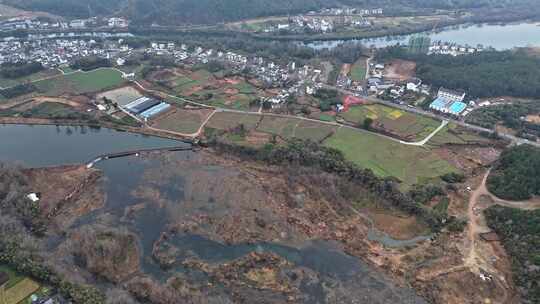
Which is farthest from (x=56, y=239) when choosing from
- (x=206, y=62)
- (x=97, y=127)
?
(x=206, y=62)

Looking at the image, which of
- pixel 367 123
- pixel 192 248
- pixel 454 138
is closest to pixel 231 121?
pixel 367 123

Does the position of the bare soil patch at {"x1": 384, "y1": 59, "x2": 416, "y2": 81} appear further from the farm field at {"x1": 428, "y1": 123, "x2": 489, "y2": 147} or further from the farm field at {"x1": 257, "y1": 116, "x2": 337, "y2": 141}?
the farm field at {"x1": 257, "y1": 116, "x2": 337, "y2": 141}

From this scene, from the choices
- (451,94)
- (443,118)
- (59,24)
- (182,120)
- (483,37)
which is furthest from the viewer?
(483,37)

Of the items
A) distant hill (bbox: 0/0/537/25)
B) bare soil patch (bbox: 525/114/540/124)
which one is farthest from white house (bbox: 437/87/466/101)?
distant hill (bbox: 0/0/537/25)

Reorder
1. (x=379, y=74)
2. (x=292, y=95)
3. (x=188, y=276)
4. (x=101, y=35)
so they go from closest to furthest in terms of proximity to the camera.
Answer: (x=188, y=276), (x=292, y=95), (x=379, y=74), (x=101, y=35)

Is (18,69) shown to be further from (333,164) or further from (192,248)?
(333,164)

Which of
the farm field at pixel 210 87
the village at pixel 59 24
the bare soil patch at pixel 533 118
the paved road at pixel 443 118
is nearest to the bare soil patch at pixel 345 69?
the paved road at pixel 443 118

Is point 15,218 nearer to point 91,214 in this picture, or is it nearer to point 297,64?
point 91,214
